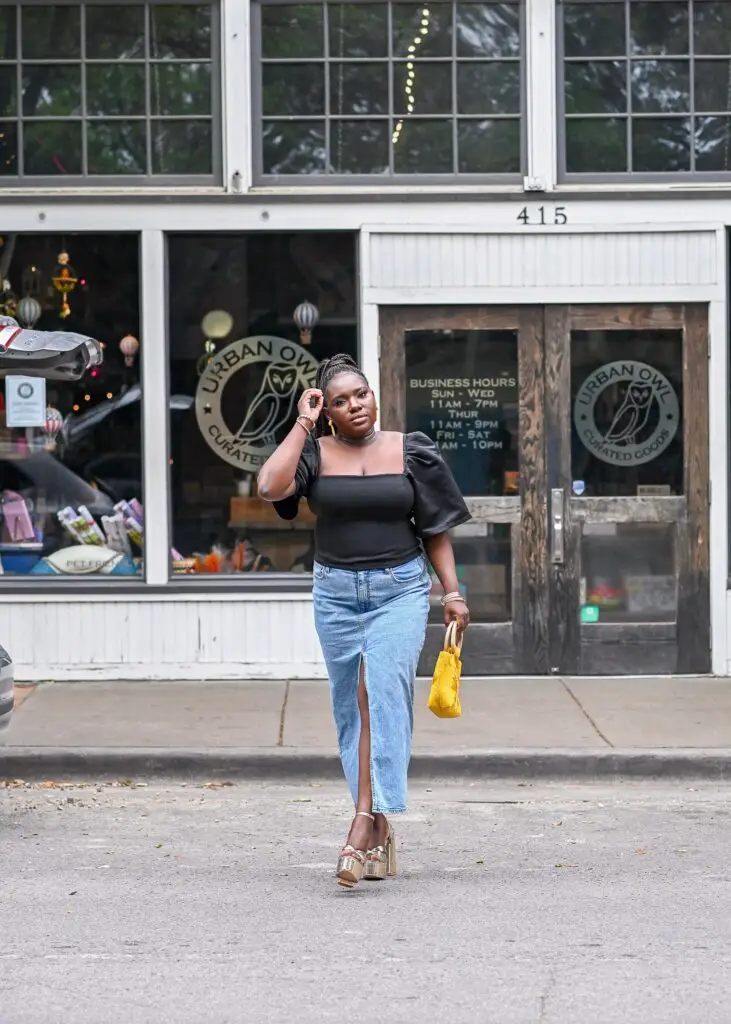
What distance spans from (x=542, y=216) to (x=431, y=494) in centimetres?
470

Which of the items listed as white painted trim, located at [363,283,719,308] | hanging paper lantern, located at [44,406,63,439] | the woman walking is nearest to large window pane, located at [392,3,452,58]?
white painted trim, located at [363,283,719,308]

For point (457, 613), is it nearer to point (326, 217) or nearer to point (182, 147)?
point (326, 217)

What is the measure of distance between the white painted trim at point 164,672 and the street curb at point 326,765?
2.23 meters

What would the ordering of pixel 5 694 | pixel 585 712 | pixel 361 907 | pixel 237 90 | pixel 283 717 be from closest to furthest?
pixel 361 907 < pixel 5 694 < pixel 283 717 < pixel 585 712 < pixel 237 90

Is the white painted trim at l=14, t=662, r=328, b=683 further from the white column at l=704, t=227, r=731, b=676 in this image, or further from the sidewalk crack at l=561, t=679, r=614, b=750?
the white column at l=704, t=227, r=731, b=676

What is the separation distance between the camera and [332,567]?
606 cm

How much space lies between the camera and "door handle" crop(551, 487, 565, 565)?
10.4 meters

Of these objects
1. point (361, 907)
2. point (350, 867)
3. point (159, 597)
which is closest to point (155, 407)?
point (159, 597)

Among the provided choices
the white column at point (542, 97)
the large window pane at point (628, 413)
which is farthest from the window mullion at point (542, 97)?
the large window pane at point (628, 413)

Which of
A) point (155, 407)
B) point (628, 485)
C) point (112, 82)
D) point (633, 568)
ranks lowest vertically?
point (633, 568)

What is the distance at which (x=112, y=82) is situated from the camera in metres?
10.4

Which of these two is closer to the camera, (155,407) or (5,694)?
(5,694)

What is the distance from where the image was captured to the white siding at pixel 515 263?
10344 millimetres

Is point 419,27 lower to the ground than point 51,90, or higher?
higher
